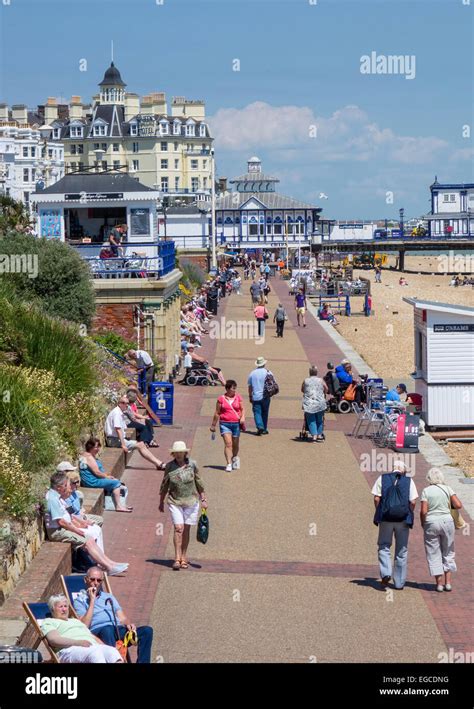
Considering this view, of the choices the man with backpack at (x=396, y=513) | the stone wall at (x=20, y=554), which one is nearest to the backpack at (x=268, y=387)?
the man with backpack at (x=396, y=513)

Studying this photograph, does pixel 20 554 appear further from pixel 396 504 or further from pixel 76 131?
pixel 76 131

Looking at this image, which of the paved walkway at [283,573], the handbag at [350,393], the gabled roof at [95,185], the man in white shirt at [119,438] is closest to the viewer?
the paved walkway at [283,573]

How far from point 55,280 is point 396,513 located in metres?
11.5

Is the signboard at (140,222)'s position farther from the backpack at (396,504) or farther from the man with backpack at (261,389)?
the backpack at (396,504)

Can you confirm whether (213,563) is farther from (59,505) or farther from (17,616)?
(17,616)

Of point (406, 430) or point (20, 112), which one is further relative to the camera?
point (20, 112)

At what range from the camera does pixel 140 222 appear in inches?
1011

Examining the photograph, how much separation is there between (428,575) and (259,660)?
9.51 ft

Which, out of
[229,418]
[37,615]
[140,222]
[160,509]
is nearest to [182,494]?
[160,509]

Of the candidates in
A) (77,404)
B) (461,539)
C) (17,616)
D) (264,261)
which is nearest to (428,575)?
(461,539)

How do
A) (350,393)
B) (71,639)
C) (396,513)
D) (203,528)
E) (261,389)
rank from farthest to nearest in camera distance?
1. (350,393)
2. (261,389)
3. (203,528)
4. (396,513)
5. (71,639)

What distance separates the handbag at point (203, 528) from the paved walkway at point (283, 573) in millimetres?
153

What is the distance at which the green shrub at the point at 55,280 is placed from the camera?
20.8 m

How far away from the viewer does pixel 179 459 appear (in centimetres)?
1170
